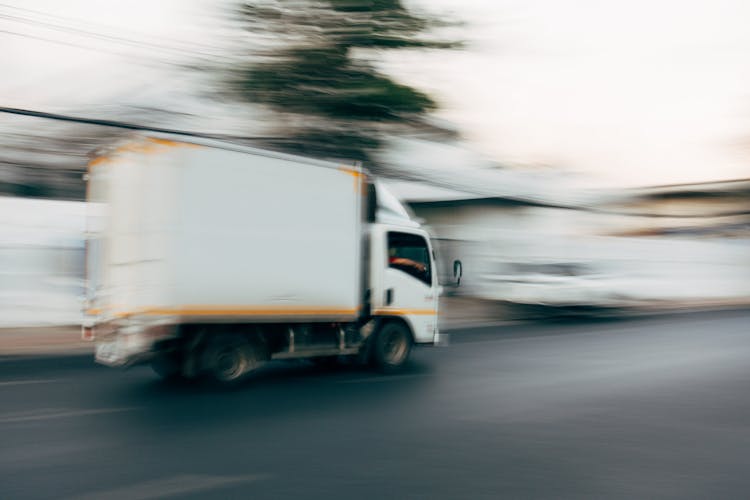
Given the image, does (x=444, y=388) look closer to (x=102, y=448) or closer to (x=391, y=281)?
(x=391, y=281)

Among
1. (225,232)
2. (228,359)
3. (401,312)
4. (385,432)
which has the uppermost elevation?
(225,232)

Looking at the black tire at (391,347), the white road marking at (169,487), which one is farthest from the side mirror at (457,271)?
the white road marking at (169,487)

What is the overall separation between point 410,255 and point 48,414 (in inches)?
204

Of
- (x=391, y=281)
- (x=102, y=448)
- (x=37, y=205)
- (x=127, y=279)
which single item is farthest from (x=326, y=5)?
(x=102, y=448)

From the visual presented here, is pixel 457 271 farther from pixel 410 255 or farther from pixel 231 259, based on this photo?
pixel 231 259

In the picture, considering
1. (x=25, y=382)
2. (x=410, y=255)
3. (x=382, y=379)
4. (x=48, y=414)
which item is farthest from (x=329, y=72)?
(x=48, y=414)

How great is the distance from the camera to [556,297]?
63.4 ft

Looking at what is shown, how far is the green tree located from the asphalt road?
854cm

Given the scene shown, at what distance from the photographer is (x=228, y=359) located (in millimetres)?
8844

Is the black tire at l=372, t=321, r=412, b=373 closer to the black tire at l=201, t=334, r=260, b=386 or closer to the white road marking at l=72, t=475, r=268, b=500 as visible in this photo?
the black tire at l=201, t=334, r=260, b=386

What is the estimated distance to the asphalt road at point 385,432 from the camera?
197 inches

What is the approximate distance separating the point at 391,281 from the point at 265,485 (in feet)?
18.2

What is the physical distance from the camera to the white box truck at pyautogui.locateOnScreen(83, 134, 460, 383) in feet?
26.7

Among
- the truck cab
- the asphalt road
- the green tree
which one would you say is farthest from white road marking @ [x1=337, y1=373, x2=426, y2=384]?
the green tree
